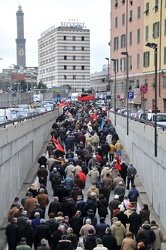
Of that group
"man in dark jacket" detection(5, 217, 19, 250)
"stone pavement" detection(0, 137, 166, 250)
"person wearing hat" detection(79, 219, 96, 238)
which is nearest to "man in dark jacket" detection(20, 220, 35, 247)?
"man in dark jacket" detection(5, 217, 19, 250)

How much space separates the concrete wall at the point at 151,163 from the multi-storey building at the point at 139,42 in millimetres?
18771

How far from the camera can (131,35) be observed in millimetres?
62656

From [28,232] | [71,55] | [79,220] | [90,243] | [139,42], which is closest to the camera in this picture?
[90,243]


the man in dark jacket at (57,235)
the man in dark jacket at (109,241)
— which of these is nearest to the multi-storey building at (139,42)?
the man in dark jacket at (57,235)

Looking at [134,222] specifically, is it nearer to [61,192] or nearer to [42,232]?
[42,232]

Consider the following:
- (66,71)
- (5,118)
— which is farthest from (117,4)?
(66,71)

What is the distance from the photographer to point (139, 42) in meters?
59.3

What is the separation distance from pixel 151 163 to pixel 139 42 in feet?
131

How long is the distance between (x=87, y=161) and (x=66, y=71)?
561ft

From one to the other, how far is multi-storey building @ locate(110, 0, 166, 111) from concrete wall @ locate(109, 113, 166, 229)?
739 inches

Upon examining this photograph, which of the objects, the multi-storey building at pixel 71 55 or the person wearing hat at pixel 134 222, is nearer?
the person wearing hat at pixel 134 222

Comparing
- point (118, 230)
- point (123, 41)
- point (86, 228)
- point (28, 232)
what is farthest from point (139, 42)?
point (28, 232)

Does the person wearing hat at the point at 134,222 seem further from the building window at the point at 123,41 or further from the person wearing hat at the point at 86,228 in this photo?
the building window at the point at 123,41

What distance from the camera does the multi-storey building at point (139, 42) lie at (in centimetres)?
5053
